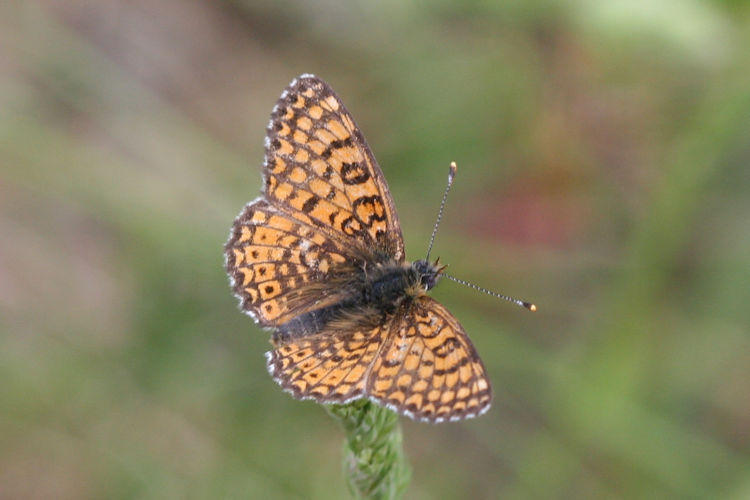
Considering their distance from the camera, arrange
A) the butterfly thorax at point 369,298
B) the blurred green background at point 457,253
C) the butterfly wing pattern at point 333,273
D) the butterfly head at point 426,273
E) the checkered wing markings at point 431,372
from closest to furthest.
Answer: the checkered wing markings at point 431,372, the butterfly wing pattern at point 333,273, the butterfly thorax at point 369,298, the butterfly head at point 426,273, the blurred green background at point 457,253

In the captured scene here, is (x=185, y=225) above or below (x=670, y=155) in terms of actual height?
below

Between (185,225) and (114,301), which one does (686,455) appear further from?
(114,301)

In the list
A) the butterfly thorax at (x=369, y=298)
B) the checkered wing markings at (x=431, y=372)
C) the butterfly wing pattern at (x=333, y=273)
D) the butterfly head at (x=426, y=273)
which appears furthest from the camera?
the butterfly head at (x=426, y=273)

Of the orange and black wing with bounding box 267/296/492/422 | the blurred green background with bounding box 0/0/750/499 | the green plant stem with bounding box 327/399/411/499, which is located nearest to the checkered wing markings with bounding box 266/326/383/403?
the orange and black wing with bounding box 267/296/492/422

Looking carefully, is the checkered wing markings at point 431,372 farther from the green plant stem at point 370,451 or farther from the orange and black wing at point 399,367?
the green plant stem at point 370,451

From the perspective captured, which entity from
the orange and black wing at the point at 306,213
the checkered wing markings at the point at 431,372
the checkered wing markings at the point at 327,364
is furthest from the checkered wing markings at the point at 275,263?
the checkered wing markings at the point at 431,372

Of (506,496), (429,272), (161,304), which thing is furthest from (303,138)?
(506,496)
